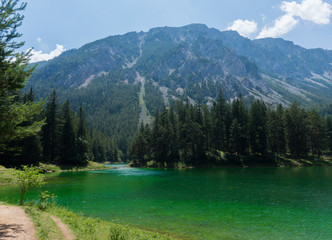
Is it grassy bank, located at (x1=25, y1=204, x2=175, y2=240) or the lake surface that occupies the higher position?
grassy bank, located at (x1=25, y1=204, x2=175, y2=240)

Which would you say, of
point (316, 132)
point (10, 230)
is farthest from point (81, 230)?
point (316, 132)

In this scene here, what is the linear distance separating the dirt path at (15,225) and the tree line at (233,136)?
74.9 meters

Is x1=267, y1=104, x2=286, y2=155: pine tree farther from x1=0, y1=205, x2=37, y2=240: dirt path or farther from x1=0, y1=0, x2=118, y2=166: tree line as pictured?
x1=0, y1=205, x2=37, y2=240: dirt path

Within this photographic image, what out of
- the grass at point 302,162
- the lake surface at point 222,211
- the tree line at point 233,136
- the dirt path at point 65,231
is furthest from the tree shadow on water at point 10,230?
the grass at point 302,162

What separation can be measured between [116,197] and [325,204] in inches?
1023

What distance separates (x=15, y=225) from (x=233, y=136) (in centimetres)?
8241

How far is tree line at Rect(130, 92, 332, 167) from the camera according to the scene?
86562 millimetres

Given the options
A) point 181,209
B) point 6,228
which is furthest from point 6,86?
point 181,209

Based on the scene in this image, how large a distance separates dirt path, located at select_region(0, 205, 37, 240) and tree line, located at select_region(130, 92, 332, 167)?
74.9 m

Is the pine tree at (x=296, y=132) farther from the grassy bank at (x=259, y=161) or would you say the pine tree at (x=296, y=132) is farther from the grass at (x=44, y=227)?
the grass at (x=44, y=227)

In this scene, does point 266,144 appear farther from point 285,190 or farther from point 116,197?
point 116,197

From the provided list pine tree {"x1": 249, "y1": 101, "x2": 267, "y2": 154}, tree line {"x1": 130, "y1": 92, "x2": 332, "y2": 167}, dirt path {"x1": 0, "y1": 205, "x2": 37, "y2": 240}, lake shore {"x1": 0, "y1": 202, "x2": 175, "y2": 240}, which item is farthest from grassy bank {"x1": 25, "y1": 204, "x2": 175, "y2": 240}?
pine tree {"x1": 249, "y1": 101, "x2": 267, "y2": 154}

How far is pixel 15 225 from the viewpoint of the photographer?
1186 cm

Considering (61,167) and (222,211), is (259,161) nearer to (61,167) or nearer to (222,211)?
(222,211)
